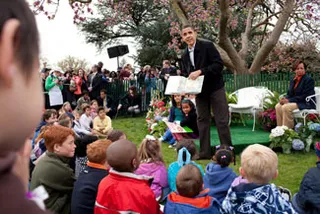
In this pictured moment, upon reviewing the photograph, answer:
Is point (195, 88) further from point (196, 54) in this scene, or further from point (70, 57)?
point (70, 57)

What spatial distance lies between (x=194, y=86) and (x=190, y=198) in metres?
2.93

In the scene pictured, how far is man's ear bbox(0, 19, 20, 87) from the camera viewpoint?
61 centimetres

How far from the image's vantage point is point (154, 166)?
3.64 metres

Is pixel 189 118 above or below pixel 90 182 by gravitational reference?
below

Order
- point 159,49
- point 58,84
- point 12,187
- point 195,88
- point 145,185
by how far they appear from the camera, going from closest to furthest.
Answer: point 12,187 < point 145,185 < point 195,88 < point 58,84 < point 159,49

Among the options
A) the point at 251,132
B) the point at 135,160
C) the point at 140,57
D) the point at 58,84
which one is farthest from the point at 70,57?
the point at 135,160

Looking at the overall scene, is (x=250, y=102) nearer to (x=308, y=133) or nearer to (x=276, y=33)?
(x=308, y=133)

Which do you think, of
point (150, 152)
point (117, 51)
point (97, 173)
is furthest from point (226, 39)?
point (97, 173)

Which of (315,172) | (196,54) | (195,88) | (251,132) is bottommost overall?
(251,132)

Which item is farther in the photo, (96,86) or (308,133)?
(96,86)

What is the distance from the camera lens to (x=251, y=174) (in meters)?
2.69

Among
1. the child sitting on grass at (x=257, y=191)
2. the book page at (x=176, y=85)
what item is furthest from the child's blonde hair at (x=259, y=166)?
the book page at (x=176, y=85)

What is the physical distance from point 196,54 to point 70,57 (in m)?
40.9

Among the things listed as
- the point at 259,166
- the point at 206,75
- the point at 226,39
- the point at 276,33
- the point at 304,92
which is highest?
the point at 276,33
